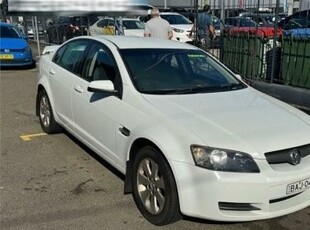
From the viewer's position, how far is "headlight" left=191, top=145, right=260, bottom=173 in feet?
10.4

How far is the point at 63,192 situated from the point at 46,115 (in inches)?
87.2

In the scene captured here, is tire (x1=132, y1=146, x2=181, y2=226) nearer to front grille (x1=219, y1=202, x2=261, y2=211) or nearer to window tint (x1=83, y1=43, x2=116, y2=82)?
front grille (x1=219, y1=202, x2=261, y2=211)

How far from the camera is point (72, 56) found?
560 centimetres

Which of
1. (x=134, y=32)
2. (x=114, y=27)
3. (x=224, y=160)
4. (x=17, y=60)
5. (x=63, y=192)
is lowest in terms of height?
(x=17, y=60)

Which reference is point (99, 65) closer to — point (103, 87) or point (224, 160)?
point (103, 87)

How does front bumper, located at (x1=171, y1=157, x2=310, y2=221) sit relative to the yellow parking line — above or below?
above

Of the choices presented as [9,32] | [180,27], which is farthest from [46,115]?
[180,27]

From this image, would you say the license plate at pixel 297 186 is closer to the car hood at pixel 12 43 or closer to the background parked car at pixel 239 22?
the background parked car at pixel 239 22

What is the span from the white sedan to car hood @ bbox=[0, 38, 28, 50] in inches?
352

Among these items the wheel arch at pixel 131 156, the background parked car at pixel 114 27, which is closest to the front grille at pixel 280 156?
the wheel arch at pixel 131 156

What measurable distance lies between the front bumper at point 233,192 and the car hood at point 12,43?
11.5m

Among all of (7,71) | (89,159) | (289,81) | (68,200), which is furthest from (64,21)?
(68,200)

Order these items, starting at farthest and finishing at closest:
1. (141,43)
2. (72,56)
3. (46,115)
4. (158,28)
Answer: (158,28) < (46,115) < (72,56) < (141,43)

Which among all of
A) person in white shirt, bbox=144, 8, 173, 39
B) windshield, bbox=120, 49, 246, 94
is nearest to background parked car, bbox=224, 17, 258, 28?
person in white shirt, bbox=144, 8, 173, 39
